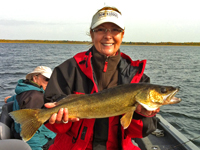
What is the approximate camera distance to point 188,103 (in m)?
13.6

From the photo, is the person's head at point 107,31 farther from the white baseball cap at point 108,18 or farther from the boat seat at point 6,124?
the boat seat at point 6,124

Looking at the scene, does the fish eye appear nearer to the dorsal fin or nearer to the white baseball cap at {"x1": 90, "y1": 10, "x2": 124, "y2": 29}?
the white baseball cap at {"x1": 90, "y1": 10, "x2": 124, "y2": 29}

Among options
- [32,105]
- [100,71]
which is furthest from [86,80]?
[32,105]

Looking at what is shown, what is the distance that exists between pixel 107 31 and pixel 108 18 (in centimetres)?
23

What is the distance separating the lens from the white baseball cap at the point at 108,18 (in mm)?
3421

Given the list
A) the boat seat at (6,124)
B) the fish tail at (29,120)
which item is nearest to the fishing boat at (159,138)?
the boat seat at (6,124)

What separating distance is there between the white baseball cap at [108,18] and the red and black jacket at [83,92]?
579 millimetres

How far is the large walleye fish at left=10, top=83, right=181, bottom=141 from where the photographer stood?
10.3ft

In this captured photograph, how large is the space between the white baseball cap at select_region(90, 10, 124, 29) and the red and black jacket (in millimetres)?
579

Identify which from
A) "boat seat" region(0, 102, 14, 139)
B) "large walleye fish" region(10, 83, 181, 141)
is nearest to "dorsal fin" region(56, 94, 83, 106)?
"large walleye fish" region(10, 83, 181, 141)

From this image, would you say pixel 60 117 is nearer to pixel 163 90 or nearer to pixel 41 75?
pixel 163 90

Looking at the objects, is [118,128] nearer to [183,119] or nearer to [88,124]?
[88,124]

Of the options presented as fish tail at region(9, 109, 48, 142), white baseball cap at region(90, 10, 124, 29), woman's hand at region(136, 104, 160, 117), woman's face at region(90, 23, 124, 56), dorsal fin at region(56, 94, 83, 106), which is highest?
white baseball cap at region(90, 10, 124, 29)

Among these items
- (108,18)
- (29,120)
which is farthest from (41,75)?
(108,18)
